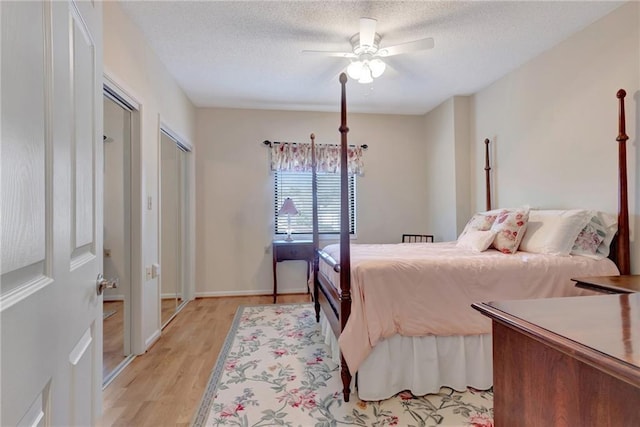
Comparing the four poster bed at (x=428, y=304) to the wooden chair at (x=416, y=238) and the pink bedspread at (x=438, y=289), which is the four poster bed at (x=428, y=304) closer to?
the pink bedspread at (x=438, y=289)

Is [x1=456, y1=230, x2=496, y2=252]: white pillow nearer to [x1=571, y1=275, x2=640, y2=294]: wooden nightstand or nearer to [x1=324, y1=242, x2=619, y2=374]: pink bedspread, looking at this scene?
[x1=324, y1=242, x2=619, y2=374]: pink bedspread

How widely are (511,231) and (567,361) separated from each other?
204 cm

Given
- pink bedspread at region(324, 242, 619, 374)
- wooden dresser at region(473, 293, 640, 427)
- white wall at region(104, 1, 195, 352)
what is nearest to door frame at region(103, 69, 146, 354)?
white wall at region(104, 1, 195, 352)

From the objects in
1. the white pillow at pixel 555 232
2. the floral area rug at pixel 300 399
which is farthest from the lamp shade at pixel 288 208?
the white pillow at pixel 555 232

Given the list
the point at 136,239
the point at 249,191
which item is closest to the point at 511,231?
the point at 136,239

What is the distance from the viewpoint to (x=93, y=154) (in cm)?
92

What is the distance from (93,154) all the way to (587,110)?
3197 mm

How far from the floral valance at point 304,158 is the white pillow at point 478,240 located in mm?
1943

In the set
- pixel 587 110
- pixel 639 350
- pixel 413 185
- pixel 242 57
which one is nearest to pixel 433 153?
pixel 413 185

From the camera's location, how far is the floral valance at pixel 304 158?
13.7 ft

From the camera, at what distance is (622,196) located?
2049 mm

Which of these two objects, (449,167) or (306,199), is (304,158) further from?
(449,167)

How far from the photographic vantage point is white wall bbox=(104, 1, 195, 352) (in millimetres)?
2045

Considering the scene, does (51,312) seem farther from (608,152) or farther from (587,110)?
(587,110)
